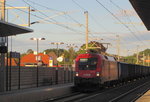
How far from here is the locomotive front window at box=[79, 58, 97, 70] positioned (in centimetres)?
2920

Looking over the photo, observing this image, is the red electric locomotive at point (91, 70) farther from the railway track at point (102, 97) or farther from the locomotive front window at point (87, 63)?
the railway track at point (102, 97)

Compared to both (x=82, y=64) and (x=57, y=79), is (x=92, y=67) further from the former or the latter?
(x=57, y=79)

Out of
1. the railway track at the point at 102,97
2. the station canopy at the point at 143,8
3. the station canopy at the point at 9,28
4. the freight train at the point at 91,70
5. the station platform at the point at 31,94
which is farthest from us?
the freight train at the point at 91,70

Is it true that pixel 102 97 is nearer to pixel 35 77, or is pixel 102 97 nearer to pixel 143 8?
pixel 35 77

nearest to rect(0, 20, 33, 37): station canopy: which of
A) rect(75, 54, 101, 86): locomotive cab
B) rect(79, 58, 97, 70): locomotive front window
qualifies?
rect(75, 54, 101, 86): locomotive cab

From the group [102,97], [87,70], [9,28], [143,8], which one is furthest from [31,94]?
[87,70]

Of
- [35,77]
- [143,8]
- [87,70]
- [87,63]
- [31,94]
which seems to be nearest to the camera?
[143,8]

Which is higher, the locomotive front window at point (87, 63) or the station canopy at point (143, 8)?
the station canopy at point (143, 8)

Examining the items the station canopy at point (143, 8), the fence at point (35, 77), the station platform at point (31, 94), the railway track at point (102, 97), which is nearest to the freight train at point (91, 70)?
the railway track at point (102, 97)

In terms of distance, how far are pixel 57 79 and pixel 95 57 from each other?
4.31 m

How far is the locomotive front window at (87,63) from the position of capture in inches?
1149

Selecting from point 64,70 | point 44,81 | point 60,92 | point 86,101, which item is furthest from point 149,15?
point 64,70

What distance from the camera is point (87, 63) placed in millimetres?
29516

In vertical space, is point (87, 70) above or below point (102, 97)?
above
